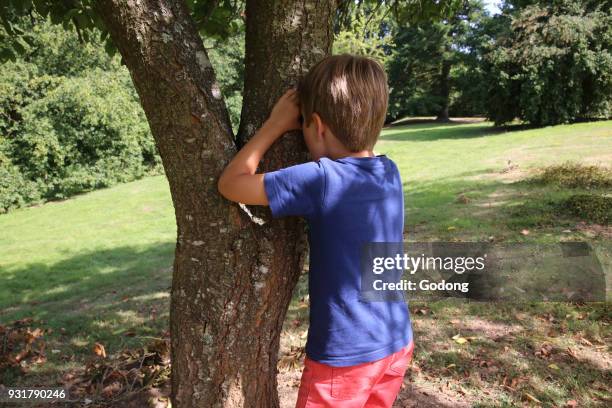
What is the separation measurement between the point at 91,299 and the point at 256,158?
15.9ft

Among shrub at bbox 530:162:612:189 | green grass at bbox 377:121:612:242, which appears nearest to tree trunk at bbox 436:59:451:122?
green grass at bbox 377:121:612:242

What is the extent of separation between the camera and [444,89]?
1476 inches

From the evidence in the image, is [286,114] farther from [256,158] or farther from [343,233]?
[343,233]

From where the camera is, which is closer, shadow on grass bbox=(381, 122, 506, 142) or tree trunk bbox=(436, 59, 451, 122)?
shadow on grass bbox=(381, 122, 506, 142)

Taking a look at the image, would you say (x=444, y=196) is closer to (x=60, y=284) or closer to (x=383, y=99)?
(x=60, y=284)

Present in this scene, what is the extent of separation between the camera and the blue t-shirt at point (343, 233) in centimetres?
155

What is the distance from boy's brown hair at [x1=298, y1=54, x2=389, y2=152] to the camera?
1593mm

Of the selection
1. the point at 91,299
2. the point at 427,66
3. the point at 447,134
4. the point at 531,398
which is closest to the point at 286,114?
the point at 531,398

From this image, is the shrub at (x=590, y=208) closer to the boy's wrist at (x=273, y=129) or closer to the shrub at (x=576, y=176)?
the shrub at (x=576, y=176)

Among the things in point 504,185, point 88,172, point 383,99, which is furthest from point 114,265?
point 88,172

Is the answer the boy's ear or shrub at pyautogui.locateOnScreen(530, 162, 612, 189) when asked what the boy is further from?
shrub at pyautogui.locateOnScreen(530, 162, 612, 189)

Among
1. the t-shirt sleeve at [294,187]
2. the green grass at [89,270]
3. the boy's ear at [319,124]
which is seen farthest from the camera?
→ the green grass at [89,270]

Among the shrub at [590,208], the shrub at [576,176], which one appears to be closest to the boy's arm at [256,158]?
the shrub at [590,208]

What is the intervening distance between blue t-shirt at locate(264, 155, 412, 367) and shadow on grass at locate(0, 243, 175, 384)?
255cm
